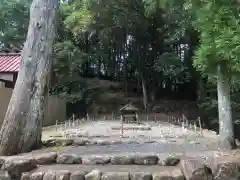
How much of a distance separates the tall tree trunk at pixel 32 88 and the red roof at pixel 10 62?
806 centimetres

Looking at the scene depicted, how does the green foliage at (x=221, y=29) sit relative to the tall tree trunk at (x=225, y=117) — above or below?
above

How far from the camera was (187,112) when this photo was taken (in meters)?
20.9

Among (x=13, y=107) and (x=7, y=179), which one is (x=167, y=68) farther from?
(x=7, y=179)

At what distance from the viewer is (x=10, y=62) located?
1540 cm

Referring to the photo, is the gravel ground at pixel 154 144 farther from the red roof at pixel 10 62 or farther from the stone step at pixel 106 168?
the red roof at pixel 10 62

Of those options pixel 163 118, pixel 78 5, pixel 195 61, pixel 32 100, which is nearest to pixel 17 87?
pixel 32 100

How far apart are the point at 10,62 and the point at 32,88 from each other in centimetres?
959

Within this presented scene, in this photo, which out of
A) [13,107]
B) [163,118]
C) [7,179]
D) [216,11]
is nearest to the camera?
[216,11]

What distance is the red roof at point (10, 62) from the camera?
48.2 feet

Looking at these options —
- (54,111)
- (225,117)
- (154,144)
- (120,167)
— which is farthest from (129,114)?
(120,167)

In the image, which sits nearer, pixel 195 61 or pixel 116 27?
pixel 195 61

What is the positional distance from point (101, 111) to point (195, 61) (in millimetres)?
16155

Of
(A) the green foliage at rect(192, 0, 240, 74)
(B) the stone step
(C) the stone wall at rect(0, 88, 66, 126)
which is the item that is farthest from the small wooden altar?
(A) the green foliage at rect(192, 0, 240, 74)

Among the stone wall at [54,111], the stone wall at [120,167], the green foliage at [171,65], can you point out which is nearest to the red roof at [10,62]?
the stone wall at [54,111]
